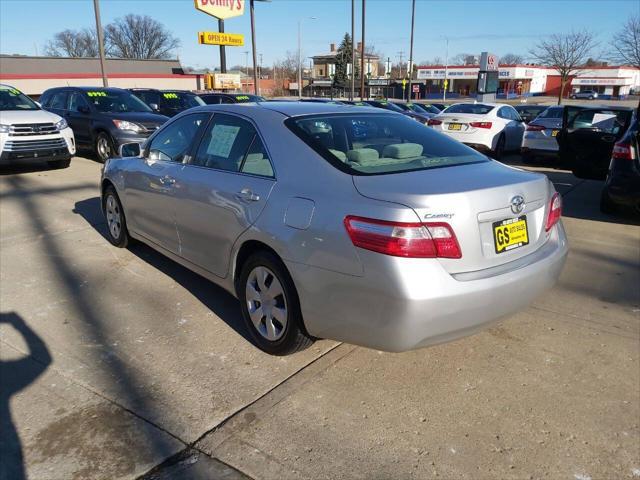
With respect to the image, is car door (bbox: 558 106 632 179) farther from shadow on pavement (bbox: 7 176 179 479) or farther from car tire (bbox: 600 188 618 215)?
shadow on pavement (bbox: 7 176 179 479)

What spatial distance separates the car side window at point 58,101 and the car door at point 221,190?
967cm

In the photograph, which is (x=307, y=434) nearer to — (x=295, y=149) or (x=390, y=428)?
(x=390, y=428)

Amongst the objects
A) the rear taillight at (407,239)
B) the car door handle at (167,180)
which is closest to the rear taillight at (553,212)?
the rear taillight at (407,239)

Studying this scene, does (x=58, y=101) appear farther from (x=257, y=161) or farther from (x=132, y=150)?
(x=257, y=161)

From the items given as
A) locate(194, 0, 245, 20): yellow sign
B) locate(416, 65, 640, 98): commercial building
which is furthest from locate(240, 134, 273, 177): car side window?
locate(416, 65, 640, 98): commercial building

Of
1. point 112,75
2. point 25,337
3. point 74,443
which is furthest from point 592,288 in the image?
point 112,75

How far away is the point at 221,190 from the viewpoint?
141 inches

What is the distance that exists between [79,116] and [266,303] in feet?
32.4

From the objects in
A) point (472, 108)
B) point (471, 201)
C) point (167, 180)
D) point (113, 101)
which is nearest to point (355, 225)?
point (471, 201)

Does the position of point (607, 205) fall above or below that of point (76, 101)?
below

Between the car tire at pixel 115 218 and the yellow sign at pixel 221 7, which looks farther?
the yellow sign at pixel 221 7

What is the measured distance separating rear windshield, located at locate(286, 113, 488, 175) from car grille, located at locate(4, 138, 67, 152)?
25.4 feet

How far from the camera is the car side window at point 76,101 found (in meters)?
11.5

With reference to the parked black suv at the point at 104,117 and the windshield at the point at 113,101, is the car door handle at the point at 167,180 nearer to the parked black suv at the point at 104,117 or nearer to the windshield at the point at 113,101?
the parked black suv at the point at 104,117
